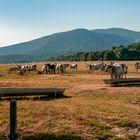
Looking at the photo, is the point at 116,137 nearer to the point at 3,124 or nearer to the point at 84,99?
the point at 3,124

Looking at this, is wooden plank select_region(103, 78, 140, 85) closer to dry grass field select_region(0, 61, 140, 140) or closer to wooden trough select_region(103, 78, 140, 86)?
wooden trough select_region(103, 78, 140, 86)

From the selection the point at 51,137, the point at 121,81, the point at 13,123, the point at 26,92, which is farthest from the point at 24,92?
the point at 13,123

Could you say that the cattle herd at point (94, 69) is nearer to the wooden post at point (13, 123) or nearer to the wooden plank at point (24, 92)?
the wooden plank at point (24, 92)

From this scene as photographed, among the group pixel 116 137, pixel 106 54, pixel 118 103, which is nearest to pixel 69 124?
pixel 116 137

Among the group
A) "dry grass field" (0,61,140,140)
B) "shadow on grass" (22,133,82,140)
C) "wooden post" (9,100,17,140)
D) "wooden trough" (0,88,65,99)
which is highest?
"wooden post" (9,100,17,140)

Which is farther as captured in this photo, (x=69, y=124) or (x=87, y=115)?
(x=87, y=115)

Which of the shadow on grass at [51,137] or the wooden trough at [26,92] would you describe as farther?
the wooden trough at [26,92]

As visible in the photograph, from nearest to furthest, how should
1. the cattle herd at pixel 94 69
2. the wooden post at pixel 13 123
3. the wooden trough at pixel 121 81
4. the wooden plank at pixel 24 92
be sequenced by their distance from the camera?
the wooden post at pixel 13 123 < the wooden plank at pixel 24 92 < the wooden trough at pixel 121 81 < the cattle herd at pixel 94 69

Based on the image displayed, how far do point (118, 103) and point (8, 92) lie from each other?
22.8ft

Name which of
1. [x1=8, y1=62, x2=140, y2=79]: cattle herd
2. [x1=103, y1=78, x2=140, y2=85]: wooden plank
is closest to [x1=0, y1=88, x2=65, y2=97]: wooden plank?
[x1=103, y1=78, x2=140, y2=85]: wooden plank

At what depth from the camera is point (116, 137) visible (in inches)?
697

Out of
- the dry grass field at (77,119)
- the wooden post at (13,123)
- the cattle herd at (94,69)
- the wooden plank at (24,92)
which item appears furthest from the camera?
the cattle herd at (94,69)

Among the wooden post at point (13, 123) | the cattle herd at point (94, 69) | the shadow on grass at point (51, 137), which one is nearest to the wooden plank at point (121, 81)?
the cattle herd at point (94, 69)

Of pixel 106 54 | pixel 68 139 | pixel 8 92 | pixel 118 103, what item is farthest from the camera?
pixel 106 54
